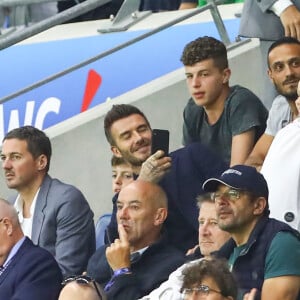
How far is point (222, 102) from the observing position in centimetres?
905

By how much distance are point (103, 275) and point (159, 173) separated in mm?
606

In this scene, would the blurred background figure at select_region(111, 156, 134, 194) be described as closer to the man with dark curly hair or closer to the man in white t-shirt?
the man with dark curly hair

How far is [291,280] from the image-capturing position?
23.5ft

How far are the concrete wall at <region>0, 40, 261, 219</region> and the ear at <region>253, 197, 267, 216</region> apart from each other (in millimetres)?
3110

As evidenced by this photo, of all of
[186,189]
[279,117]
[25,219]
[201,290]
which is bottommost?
[201,290]

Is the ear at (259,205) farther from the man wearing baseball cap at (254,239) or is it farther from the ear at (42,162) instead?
the ear at (42,162)

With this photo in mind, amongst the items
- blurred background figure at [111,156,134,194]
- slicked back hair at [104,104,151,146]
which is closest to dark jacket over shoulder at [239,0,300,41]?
slicked back hair at [104,104,151,146]

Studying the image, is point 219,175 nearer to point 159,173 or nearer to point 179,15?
point 159,173

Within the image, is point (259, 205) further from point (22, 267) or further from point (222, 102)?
point (222, 102)

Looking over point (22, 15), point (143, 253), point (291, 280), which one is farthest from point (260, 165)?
point (22, 15)

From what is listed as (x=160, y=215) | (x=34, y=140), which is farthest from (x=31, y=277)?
(x=34, y=140)

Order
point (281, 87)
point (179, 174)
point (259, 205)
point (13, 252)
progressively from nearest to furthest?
point (259, 205) < point (13, 252) < point (179, 174) < point (281, 87)

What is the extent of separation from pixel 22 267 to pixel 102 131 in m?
2.70

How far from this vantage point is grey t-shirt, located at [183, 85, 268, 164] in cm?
894
